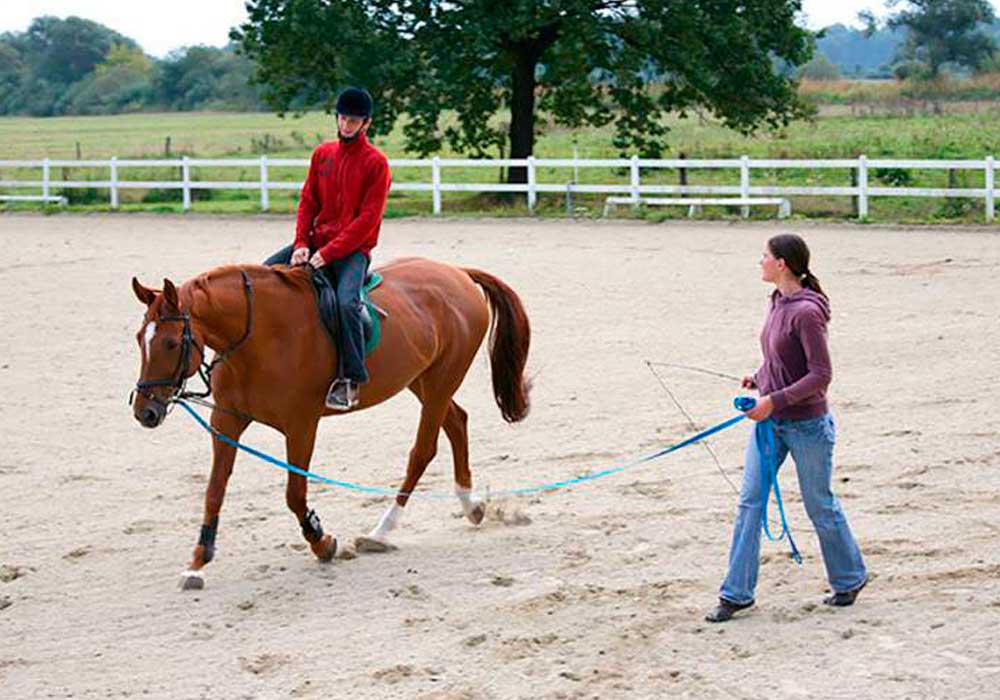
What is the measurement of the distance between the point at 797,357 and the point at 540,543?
227cm

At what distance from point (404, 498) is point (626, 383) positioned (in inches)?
169

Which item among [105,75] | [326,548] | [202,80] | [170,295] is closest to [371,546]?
[326,548]

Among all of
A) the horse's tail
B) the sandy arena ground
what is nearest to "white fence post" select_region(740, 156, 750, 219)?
the sandy arena ground

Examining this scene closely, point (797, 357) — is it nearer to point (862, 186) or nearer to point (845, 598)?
point (845, 598)

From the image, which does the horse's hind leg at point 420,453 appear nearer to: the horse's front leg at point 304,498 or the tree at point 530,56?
the horse's front leg at point 304,498

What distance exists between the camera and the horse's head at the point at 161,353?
7496 mm

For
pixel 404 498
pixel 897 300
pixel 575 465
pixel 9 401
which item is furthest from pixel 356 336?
pixel 897 300

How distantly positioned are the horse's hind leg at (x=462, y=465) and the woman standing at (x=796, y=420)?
2.29 metres

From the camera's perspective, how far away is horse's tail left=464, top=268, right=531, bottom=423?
9703 millimetres

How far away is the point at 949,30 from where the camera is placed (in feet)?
311

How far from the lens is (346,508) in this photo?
944 cm

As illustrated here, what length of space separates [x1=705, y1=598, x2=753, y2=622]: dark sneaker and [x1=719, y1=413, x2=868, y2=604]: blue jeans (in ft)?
0.06

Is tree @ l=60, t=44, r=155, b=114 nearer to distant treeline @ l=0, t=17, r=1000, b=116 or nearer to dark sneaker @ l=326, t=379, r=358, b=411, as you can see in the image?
distant treeline @ l=0, t=17, r=1000, b=116

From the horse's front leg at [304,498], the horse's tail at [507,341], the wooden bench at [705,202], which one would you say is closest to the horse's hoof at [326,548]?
the horse's front leg at [304,498]
